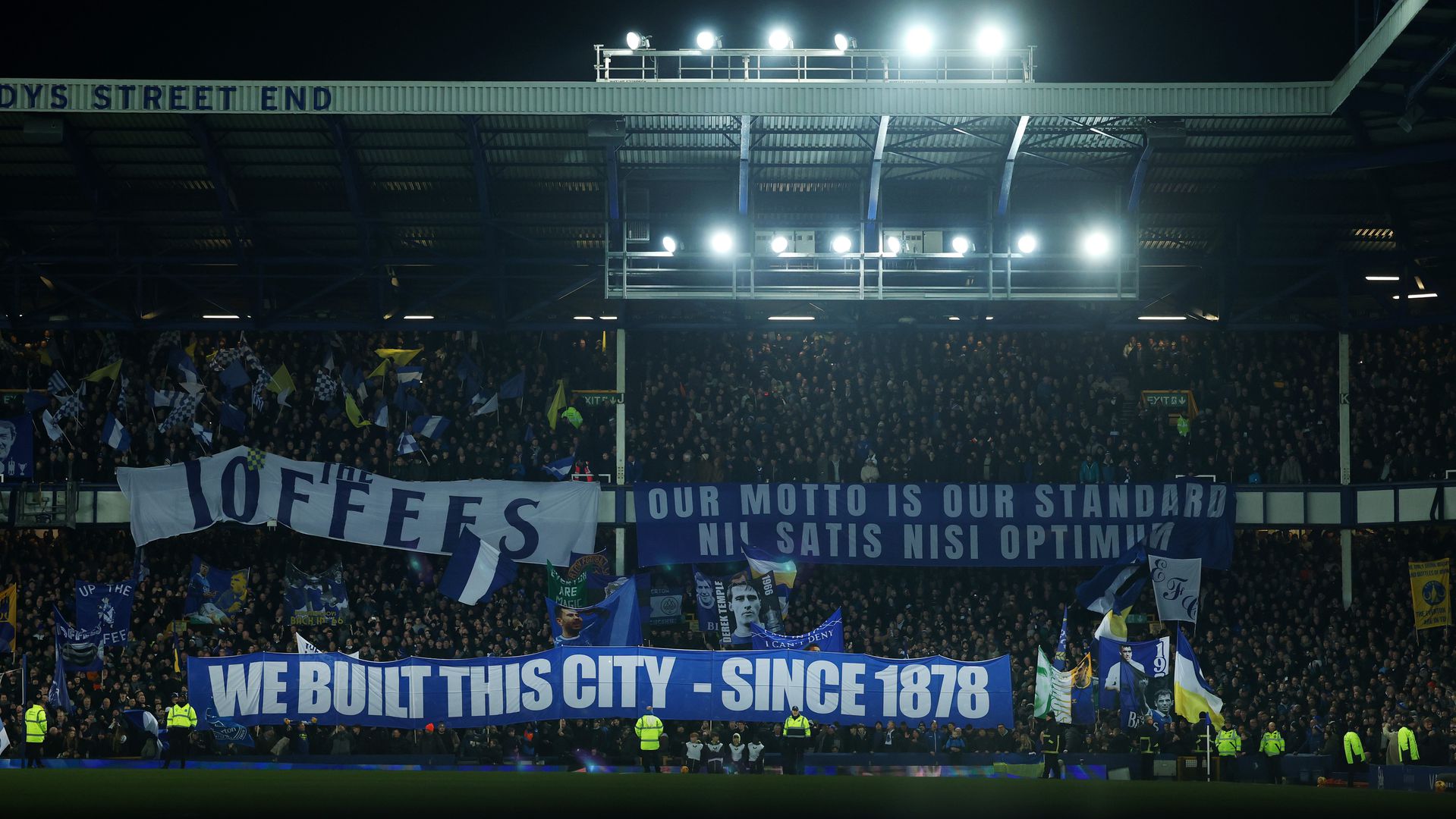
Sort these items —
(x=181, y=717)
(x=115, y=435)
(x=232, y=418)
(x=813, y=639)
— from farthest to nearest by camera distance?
(x=232, y=418) → (x=115, y=435) → (x=813, y=639) → (x=181, y=717)

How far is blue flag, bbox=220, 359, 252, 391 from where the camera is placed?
33094mm

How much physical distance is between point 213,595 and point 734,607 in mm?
11176

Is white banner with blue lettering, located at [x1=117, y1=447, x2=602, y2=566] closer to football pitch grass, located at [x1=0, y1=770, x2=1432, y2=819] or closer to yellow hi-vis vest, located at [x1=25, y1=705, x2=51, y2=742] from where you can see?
yellow hi-vis vest, located at [x1=25, y1=705, x2=51, y2=742]

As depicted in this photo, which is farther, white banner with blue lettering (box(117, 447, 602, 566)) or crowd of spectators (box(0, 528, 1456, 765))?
white banner with blue lettering (box(117, 447, 602, 566))

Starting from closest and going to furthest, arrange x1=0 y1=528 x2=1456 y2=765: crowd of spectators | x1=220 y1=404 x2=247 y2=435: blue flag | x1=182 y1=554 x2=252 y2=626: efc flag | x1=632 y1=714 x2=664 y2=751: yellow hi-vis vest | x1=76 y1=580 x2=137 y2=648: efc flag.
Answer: x1=632 y1=714 x2=664 y2=751: yellow hi-vis vest, x1=0 y1=528 x2=1456 y2=765: crowd of spectators, x1=76 y1=580 x2=137 y2=648: efc flag, x1=182 y1=554 x2=252 y2=626: efc flag, x1=220 y1=404 x2=247 y2=435: blue flag

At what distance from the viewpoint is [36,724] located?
25.7m

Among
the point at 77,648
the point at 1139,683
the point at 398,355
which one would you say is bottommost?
the point at 1139,683

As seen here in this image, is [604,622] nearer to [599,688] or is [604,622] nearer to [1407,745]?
[599,688]

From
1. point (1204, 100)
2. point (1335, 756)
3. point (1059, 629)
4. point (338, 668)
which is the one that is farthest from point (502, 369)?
point (1335, 756)

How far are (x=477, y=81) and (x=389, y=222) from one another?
4724mm

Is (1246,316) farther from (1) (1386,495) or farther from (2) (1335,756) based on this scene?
(2) (1335,756)

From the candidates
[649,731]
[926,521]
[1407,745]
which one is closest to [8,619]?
Answer: [649,731]

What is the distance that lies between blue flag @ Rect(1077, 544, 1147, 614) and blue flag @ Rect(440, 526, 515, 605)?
12.3 metres

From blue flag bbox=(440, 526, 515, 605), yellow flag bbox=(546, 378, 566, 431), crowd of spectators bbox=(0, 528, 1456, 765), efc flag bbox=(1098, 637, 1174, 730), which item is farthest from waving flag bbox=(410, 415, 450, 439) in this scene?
efc flag bbox=(1098, 637, 1174, 730)
